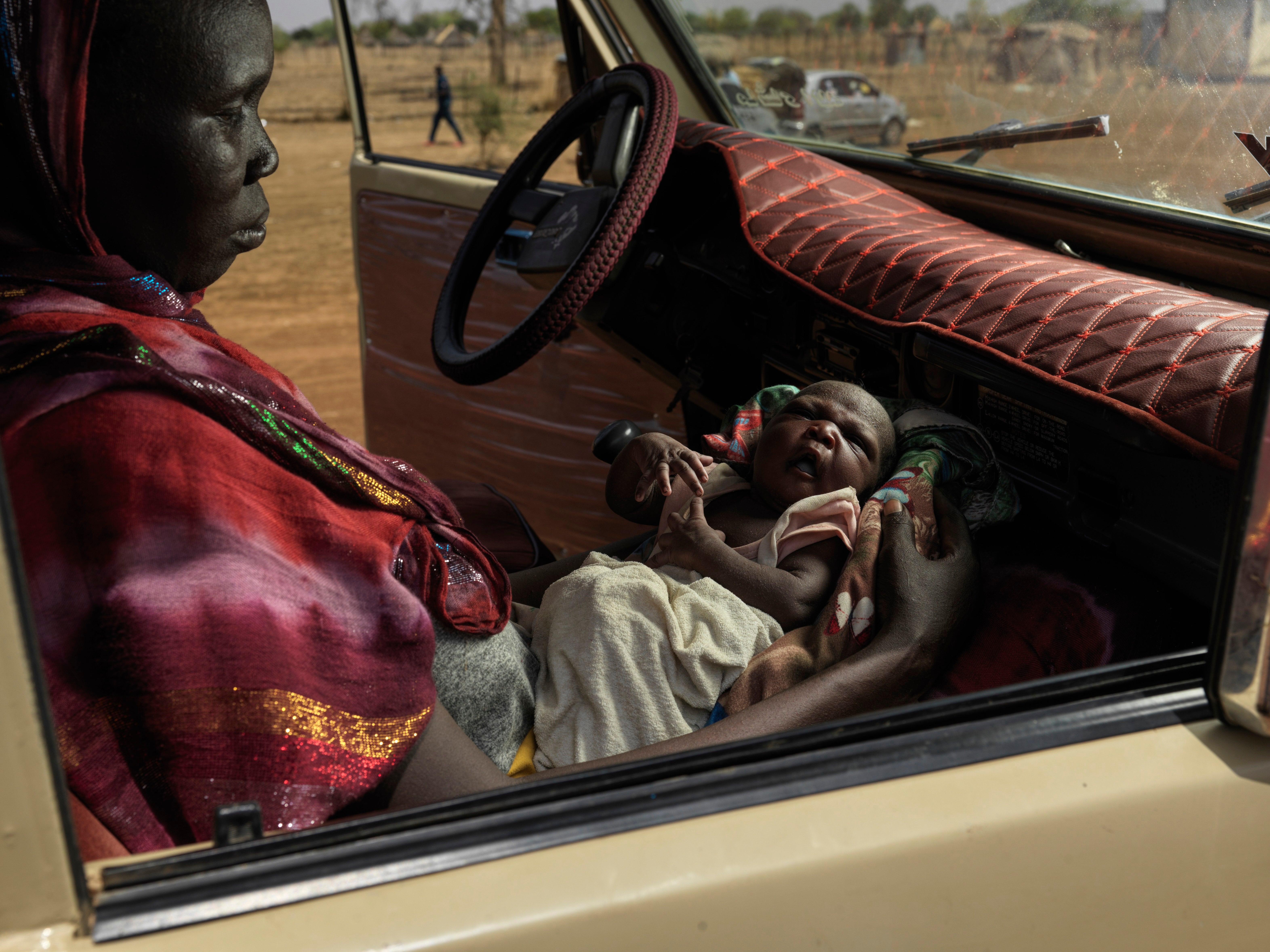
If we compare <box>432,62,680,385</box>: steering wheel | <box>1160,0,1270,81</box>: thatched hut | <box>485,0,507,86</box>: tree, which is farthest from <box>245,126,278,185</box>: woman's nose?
<box>485,0,507,86</box>: tree

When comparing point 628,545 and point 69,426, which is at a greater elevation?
point 69,426

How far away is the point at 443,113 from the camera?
1775 cm

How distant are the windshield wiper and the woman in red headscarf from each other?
1335 mm

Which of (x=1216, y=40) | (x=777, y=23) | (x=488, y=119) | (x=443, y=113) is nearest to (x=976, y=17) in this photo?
(x=1216, y=40)

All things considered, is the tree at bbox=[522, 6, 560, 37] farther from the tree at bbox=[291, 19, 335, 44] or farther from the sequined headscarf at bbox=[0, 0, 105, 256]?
the sequined headscarf at bbox=[0, 0, 105, 256]

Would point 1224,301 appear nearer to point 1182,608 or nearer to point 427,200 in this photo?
point 1182,608

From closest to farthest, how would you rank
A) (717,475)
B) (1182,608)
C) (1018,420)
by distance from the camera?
(1182,608) → (1018,420) → (717,475)

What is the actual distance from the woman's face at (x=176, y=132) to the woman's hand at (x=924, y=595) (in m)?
1.02

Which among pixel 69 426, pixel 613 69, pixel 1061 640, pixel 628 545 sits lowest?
pixel 628 545

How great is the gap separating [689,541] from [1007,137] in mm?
1156

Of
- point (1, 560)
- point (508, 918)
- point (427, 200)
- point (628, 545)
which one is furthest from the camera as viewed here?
point (427, 200)

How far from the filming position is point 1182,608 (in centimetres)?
138

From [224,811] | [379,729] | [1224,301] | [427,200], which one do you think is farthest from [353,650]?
[427,200]

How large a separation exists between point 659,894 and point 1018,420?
43.2 inches
